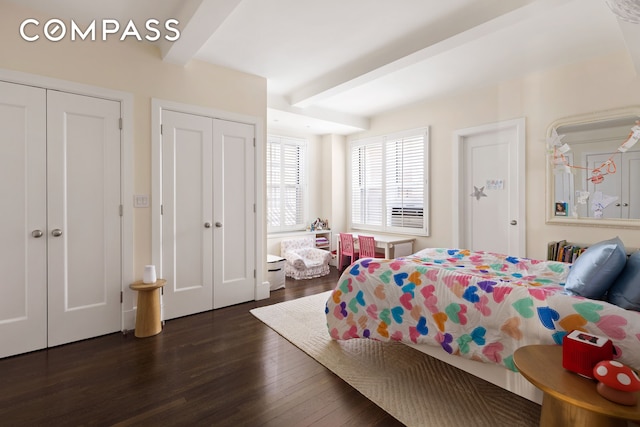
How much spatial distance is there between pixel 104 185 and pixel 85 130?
479 millimetres

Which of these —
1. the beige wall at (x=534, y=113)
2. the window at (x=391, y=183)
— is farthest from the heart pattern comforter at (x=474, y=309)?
the window at (x=391, y=183)

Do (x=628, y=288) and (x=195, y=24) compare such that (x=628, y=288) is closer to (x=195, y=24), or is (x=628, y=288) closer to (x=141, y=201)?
(x=195, y=24)

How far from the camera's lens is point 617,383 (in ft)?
3.94

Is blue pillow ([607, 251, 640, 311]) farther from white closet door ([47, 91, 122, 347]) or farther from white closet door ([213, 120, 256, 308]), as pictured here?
white closet door ([47, 91, 122, 347])

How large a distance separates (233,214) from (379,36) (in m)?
2.32

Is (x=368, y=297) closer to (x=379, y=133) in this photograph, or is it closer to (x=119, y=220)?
(x=119, y=220)

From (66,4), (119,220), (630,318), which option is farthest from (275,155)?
(630,318)

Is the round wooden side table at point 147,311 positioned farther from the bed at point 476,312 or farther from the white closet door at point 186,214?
the bed at point 476,312

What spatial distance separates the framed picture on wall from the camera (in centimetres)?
346

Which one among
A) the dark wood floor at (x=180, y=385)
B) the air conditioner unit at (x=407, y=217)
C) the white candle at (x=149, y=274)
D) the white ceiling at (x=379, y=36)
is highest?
the white ceiling at (x=379, y=36)

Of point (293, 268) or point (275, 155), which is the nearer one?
point (293, 268)

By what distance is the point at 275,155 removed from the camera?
5.57 m

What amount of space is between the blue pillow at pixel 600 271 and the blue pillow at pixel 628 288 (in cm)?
3

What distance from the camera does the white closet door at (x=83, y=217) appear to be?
2.64 metres
